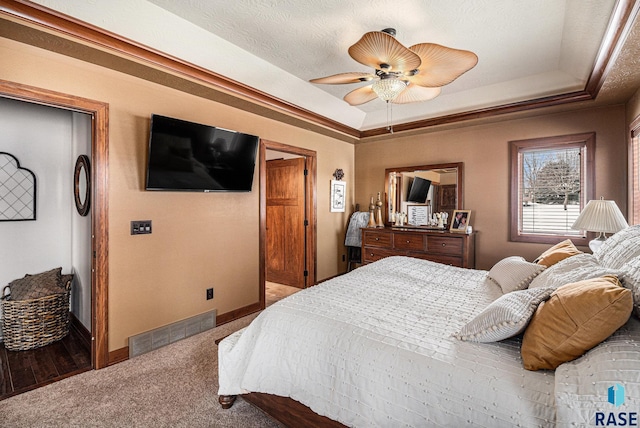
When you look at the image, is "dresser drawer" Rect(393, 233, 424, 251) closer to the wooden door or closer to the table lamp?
the wooden door

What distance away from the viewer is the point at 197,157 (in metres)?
3.01

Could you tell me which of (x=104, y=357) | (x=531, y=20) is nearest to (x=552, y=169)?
(x=531, y=20)

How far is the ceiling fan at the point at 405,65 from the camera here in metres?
1.81

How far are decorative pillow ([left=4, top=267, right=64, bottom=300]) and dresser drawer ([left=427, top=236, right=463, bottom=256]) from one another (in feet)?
13.7

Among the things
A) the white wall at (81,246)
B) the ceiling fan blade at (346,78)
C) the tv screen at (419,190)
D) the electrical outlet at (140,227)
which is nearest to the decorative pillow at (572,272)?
the ceiling fan blade at (346,78)

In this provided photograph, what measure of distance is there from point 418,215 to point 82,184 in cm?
426

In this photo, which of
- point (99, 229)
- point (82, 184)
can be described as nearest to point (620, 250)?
point (99, 229)

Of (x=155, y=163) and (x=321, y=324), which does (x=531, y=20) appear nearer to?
(x=321, y=324)

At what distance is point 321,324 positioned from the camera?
5.18ft

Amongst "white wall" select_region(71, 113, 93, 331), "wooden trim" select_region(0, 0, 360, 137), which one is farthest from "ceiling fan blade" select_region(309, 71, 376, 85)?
"white wall" select_region(71, 113, 93, 331)

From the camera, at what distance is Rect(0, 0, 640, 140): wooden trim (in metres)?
1.81

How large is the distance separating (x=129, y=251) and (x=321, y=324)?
79.1 inches

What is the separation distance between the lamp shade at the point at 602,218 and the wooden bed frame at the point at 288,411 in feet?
8.85

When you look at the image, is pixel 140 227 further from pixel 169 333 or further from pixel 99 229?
pixel 169 333
